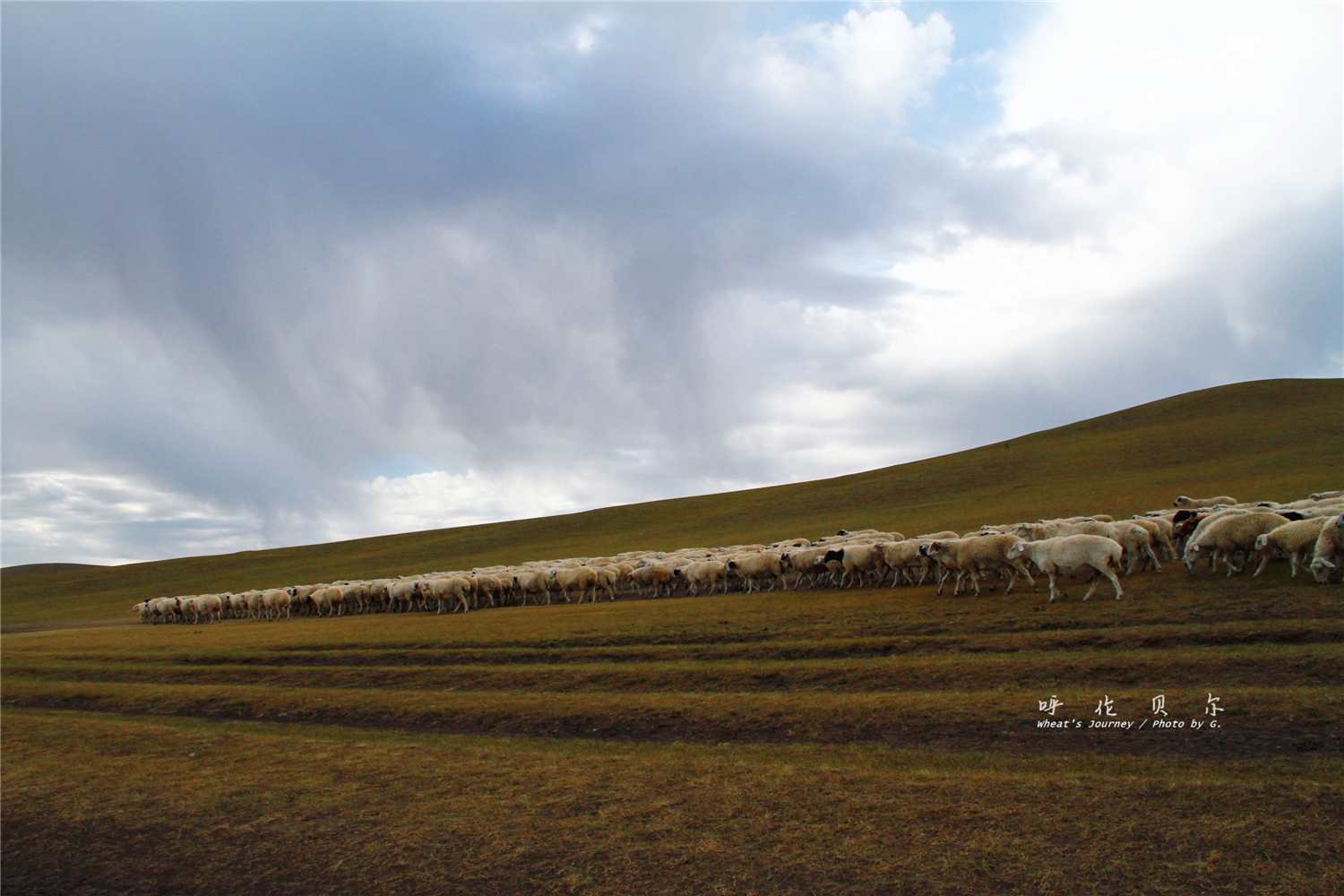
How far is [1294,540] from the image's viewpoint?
15.3 m

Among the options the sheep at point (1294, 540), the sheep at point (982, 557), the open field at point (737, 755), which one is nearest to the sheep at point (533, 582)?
the open field at point (737, 755)

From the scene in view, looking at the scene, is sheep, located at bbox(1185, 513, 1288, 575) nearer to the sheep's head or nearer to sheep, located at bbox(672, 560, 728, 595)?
the sheep's head

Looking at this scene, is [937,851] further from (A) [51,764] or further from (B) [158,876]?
(A) [51,764]

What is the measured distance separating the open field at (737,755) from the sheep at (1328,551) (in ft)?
1.20

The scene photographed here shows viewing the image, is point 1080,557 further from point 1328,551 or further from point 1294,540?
point 1328,551

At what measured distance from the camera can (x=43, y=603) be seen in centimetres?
7038

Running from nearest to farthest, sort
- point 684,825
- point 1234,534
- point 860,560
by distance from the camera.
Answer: point 684,825, point 1234,534, point 860,560

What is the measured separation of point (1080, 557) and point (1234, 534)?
3.85 m

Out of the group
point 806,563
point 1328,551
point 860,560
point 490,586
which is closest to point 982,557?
point 860,560

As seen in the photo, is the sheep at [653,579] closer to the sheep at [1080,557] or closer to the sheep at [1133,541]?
Answer: the sheep at [1080,557]

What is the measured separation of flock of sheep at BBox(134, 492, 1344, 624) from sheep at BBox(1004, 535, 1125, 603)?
29 mm

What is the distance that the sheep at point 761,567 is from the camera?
26000 millimetres

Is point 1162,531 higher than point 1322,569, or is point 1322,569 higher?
point 1162,531

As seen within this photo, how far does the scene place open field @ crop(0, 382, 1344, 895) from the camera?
6953 millimetres
